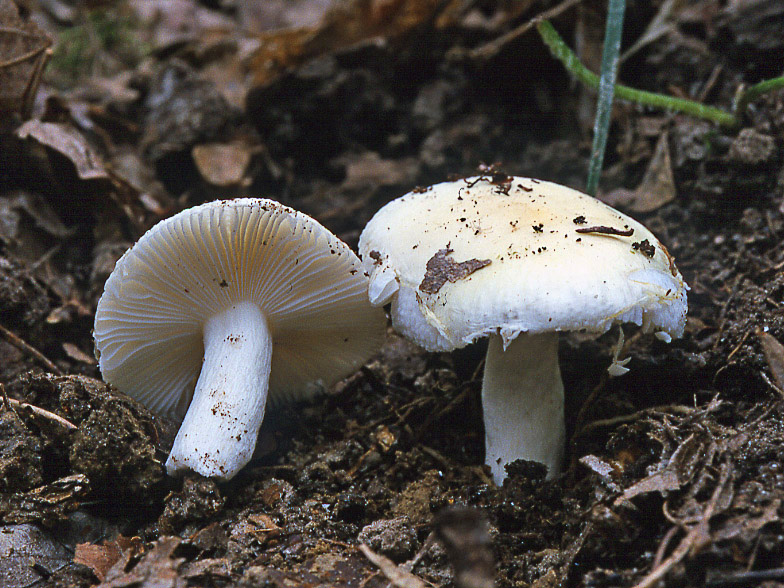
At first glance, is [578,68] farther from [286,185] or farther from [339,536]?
[339,536]

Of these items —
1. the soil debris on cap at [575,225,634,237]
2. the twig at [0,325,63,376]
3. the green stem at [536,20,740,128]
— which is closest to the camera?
the soil debris on cap at [575,225,634,237]

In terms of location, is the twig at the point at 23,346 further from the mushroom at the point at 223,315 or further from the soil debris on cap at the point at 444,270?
the soil debris on cap at the point at 444,270

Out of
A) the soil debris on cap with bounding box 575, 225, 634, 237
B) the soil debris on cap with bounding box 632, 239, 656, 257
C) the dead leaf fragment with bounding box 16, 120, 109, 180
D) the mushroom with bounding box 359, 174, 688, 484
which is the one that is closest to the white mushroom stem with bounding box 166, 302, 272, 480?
the mushroom with bounding box 359, 174, 688, 484

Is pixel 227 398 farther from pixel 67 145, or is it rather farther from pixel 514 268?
pixel 67 145

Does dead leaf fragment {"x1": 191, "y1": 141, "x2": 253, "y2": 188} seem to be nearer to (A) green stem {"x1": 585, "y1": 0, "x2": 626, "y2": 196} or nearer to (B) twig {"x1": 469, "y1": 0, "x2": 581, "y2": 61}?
(B) twig {"x1": 469, "y1": 0, "x2": 581, "y2": 61}

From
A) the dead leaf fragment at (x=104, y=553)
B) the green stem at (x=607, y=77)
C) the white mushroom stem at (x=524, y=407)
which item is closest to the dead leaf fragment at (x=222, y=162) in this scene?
the green stem at (x=607, y=77)

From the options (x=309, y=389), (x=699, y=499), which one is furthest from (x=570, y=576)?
(x=309, y=389)
